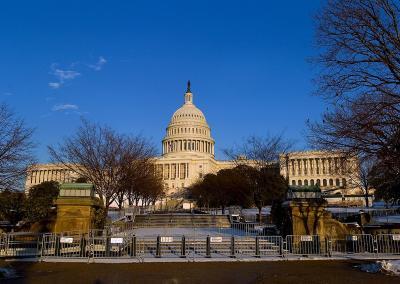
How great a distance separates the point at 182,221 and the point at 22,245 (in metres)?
18.2

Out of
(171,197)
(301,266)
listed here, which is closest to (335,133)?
(301,266)

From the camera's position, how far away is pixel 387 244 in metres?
16.2

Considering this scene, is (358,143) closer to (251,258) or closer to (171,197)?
(251,258)

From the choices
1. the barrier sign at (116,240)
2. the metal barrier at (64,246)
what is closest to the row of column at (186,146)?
the metal barrier at (64,246)

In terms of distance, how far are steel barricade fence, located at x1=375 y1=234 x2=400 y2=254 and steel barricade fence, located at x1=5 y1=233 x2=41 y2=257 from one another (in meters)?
13.2

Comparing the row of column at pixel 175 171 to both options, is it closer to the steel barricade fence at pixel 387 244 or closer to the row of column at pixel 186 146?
the row of column at pixel 186 146

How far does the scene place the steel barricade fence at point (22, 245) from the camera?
601 inches

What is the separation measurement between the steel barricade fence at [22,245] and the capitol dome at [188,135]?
12481 cm

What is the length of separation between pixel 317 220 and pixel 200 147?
128060 mm

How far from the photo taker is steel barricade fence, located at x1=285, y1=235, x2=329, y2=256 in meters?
15.8

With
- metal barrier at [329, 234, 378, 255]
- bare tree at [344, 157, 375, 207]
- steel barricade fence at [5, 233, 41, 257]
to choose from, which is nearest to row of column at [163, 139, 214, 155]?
bare tree at [344, 157, 375, 207]

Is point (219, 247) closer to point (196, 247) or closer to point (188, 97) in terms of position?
point (196, 247)

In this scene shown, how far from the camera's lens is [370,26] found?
12422mm

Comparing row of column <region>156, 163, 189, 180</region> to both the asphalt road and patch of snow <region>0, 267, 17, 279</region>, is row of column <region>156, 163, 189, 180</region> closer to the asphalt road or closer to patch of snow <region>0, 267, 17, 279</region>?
the asphalt road
